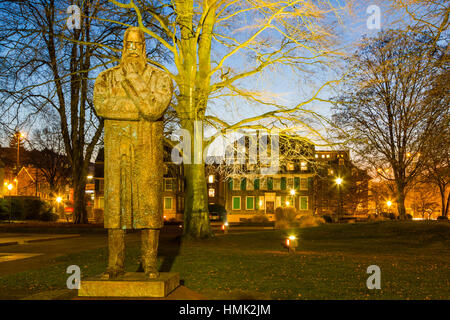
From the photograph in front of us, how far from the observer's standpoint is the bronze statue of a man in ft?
18.8

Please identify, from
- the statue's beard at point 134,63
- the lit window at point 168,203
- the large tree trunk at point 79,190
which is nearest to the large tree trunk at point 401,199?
the large tree trunk at point 79,190

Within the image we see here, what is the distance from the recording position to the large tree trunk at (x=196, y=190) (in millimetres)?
17375

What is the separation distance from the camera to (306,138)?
1853cm

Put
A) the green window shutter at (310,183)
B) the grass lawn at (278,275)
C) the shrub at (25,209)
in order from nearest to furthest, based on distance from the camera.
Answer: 1. the grass lawn at (278,275)
2. the shrub at (25,209)
3. the green window shutter at (310,183)

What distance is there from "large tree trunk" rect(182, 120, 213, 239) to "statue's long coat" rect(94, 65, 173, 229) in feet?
38.2

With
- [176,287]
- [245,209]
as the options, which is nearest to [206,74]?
[176,287]

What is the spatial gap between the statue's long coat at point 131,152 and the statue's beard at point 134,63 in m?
0.15

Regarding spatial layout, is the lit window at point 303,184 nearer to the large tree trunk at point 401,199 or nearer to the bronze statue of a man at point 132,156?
the large tree trunk at point 401,199

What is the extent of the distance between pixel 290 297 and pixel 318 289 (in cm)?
84

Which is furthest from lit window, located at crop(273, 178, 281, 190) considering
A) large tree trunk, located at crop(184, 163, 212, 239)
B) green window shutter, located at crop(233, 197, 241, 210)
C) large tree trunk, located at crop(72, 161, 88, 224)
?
large tree trunk, located at crop(184, 163, 212, 239)

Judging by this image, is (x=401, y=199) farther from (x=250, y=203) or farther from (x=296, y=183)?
(x=250, y=203)

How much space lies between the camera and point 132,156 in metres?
5.77

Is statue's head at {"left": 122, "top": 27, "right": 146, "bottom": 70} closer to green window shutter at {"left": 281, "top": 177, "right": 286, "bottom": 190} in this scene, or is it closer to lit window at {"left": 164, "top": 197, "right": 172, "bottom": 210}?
lit window at {"left": 164, "top": 197, "right": 172, "bottom": 210}

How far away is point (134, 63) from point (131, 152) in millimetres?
1180
